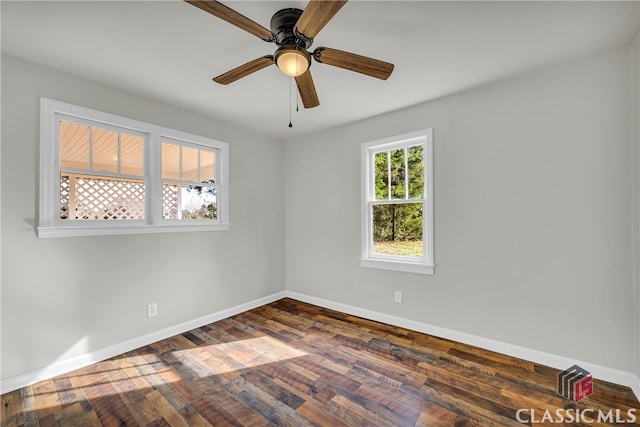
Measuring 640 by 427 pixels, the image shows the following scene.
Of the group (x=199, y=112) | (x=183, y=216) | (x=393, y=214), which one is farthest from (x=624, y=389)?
(x=199, y=112)

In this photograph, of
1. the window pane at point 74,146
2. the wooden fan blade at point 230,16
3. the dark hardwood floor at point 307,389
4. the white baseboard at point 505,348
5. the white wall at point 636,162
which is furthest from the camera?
the window pane at point 74,146

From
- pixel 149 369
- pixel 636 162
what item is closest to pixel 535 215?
pixel 636 162

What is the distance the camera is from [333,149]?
3740mm

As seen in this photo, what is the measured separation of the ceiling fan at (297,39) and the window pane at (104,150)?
1416 millimetres

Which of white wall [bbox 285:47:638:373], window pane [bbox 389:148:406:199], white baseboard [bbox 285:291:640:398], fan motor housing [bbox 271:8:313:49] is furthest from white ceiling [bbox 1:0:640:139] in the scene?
white baseboard [bbox 285:291:640:398]

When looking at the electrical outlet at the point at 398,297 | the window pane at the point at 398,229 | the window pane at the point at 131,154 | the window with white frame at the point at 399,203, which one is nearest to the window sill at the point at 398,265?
the window with white frame at the point at 399,203

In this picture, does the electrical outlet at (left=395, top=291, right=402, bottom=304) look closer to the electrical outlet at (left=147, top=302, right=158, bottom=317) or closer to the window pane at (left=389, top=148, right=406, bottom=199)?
the window pane at (left=389, top=148, right=406, bottom=199)

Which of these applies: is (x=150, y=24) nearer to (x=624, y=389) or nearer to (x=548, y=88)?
(x=548, y=88)

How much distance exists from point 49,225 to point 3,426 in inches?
52.5

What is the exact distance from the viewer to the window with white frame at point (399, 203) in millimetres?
2967

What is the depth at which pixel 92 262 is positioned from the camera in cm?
242

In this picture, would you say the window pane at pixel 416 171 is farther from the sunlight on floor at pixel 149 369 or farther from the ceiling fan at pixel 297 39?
the sunlight on floor at pixel 149 369

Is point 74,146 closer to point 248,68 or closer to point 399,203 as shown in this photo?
point 248,68

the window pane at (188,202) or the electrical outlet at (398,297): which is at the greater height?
the window pane at (188,202)
